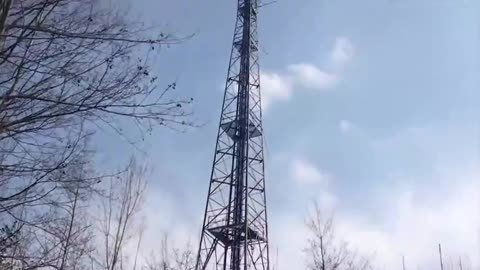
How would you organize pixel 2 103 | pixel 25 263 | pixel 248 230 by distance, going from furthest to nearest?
pixel 248 230 → pixel 25 263 → pixel 2 103

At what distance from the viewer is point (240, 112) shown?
21.3 metres

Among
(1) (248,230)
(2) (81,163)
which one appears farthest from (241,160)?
(2) (81,163)

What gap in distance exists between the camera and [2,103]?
4996mm

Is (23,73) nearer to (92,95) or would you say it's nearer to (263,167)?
(92,95)

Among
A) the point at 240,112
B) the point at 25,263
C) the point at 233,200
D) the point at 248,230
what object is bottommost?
the point at 25,263

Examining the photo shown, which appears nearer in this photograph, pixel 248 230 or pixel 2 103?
pixel 2 103

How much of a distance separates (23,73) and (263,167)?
15.8 metres

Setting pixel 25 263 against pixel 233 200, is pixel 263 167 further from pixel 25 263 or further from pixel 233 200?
pixel 25 263

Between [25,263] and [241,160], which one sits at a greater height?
[241,160]

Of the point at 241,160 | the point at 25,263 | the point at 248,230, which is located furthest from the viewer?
the point at 241,160

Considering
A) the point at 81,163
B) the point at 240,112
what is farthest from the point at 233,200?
the point at 81,163

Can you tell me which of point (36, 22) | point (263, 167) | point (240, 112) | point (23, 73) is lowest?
point (23, 73)

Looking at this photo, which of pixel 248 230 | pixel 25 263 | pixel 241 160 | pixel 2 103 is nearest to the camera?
pixel 2 103

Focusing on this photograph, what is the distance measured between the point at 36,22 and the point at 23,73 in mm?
527
